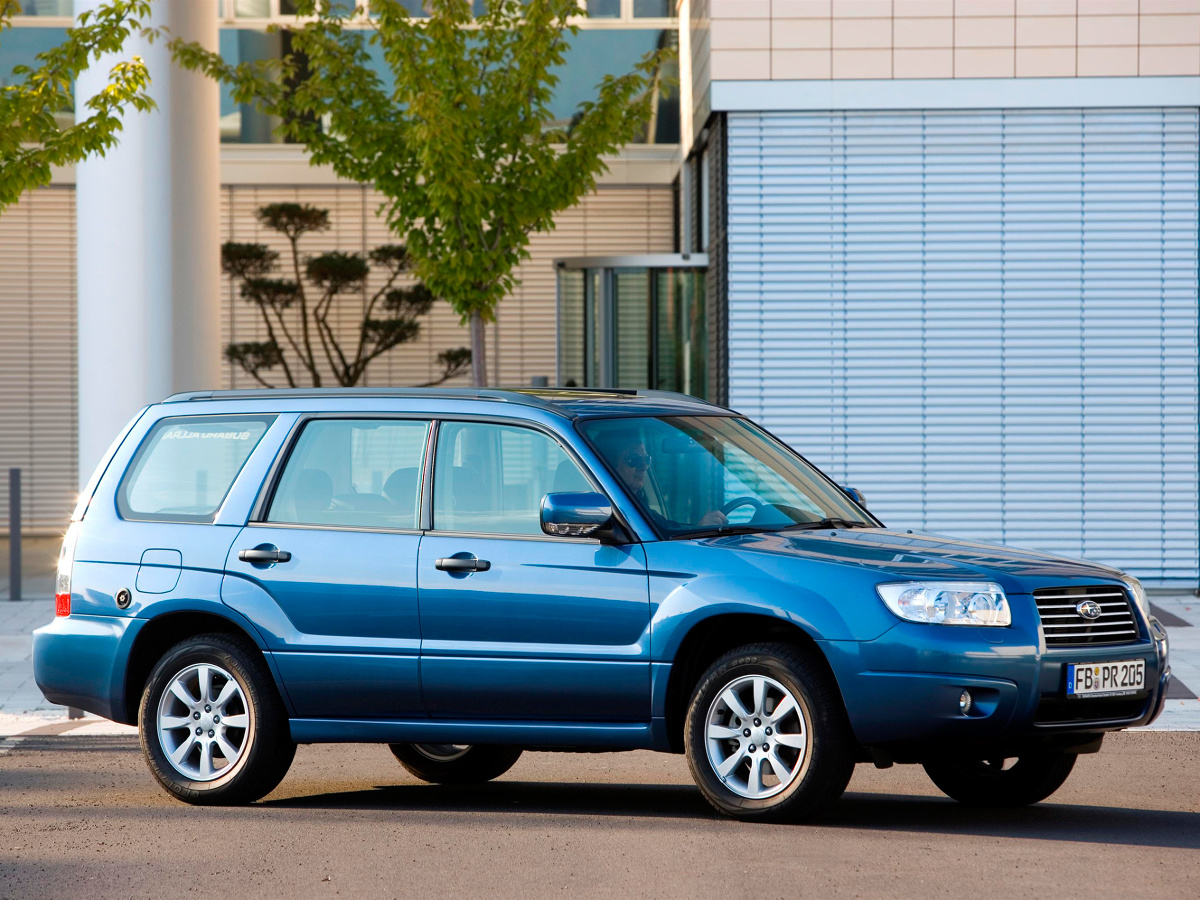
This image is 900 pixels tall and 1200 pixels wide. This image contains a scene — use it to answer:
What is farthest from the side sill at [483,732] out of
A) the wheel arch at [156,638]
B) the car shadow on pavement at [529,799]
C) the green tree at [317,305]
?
the green tree at [317,305]

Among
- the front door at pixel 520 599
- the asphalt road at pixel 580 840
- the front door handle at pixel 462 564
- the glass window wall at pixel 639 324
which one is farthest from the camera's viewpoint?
the glass window wall at pixel 639 324

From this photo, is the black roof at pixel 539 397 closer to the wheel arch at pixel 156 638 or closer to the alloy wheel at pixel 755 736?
the wheel arch at pixel 156 638

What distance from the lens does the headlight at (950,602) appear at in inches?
244

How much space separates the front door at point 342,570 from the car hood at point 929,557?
4.39 ft

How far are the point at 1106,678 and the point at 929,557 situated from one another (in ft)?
2.51

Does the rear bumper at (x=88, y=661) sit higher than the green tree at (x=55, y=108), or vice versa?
the green tree at (x=55, y=108)

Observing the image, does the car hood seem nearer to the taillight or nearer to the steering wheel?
the steering wheel

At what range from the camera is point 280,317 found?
21.3 metres

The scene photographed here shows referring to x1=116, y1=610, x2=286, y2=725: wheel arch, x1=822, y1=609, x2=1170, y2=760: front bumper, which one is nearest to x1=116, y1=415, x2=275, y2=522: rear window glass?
x1=116, y1=610, x2=286, y2=725: wheel arch

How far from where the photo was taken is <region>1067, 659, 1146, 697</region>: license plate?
6234 mm

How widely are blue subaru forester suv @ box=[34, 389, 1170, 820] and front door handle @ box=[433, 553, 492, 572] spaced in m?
0.02

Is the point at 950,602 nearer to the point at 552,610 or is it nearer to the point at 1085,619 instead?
the point at 1085,619

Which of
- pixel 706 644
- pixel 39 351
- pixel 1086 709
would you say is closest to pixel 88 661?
pixel 706 644

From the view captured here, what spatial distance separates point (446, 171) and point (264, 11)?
893 centimetres
